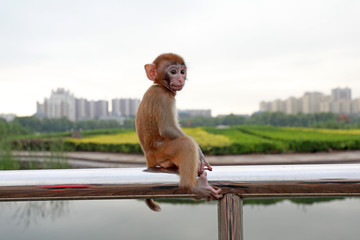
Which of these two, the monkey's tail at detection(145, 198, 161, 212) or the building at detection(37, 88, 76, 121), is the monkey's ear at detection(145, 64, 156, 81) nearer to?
the monkey's tail at detection(145, 198, 161, 212)

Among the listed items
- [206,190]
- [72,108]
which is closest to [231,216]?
[206,190]

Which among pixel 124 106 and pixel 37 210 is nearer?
pixel 37 210

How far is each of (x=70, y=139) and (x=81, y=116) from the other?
3.92 ft

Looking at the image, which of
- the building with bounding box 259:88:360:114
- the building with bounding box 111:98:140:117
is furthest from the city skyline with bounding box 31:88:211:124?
the building with bounding box 259:88:360:114

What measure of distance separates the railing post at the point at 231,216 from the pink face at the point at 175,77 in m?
0.32

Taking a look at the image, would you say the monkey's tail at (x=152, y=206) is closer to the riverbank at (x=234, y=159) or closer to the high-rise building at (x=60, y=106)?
the riverbank at (x=234, y=159)

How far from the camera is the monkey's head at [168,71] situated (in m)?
0.80

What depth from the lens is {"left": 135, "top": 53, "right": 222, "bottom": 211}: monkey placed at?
697 millimetres

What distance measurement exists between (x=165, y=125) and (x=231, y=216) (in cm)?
26

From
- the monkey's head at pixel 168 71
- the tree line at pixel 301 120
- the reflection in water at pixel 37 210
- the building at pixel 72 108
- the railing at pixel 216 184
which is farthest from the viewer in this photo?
the tree line at pixel 301 120

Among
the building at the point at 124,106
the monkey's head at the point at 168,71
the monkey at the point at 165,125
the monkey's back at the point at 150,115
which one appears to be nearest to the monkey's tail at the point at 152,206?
the monkey at the point at 165,125

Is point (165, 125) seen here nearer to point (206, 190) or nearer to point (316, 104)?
point (206, 190)

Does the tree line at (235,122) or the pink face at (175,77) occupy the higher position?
the pink face at (175,77)

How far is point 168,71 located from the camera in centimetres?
81
